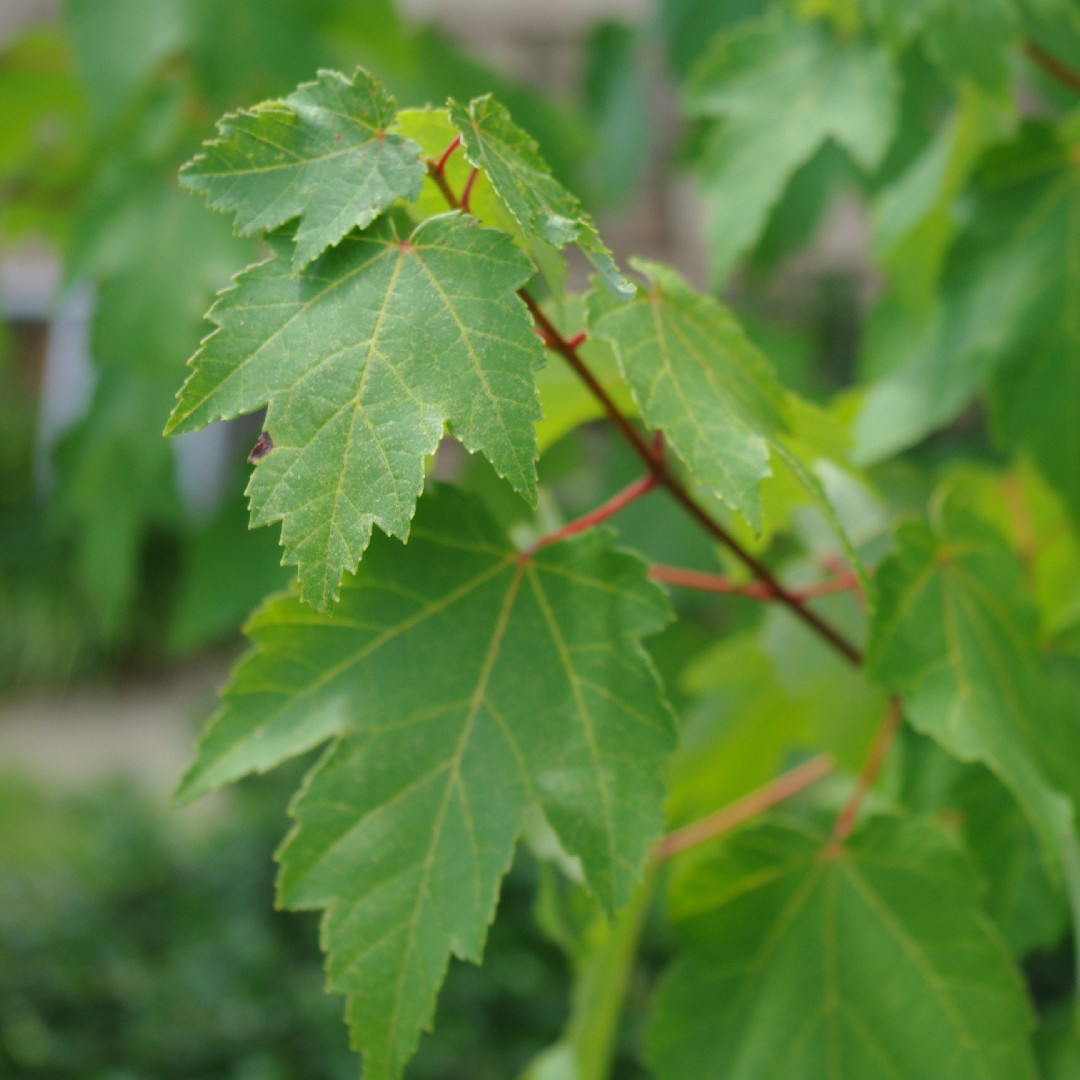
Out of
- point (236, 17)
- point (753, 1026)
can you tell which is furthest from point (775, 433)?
point (236, 17)

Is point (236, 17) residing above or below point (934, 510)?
above

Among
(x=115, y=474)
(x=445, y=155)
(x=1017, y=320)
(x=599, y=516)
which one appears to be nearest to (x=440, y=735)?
(x=599, y=516)

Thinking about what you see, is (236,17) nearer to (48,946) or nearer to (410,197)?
(410,197)

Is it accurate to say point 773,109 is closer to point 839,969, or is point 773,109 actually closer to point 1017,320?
point 1017,320

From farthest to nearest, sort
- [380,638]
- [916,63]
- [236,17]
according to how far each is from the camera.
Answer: [916,63]
[236,17]
[380,638]

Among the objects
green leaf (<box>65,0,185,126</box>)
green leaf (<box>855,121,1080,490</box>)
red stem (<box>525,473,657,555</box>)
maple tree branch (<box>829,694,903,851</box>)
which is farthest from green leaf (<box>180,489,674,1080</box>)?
green leaf (<box>65,0,185,126</box>)

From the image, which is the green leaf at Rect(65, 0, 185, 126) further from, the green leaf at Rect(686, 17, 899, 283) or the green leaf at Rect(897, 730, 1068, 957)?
the green leaf at Rect(897, 730, 1068, 957)

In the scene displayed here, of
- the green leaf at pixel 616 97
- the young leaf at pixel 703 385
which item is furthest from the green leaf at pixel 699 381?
the green leaf at pixel 616 97
